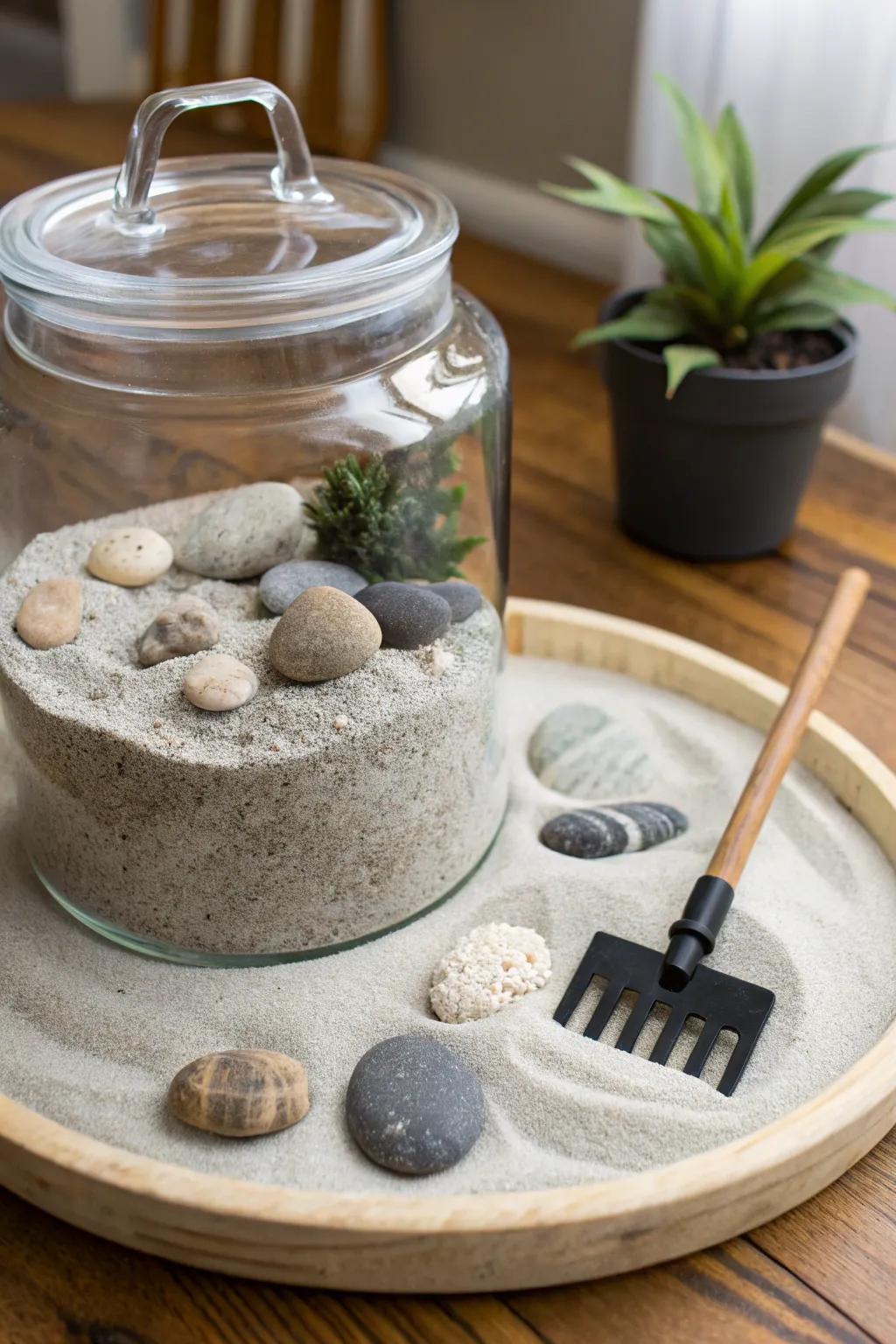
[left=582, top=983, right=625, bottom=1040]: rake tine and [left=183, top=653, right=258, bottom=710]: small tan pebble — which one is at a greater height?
[left=183, top=653, right=258, bottom=710]: small tan pebble

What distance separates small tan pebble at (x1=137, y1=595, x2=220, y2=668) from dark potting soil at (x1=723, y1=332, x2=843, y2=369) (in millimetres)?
718

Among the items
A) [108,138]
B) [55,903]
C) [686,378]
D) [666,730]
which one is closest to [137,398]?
[55,903]

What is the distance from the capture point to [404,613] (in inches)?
32.6

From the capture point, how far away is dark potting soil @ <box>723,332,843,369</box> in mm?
1316

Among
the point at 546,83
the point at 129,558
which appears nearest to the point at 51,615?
the point at 129,558

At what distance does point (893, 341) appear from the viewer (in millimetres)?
1623

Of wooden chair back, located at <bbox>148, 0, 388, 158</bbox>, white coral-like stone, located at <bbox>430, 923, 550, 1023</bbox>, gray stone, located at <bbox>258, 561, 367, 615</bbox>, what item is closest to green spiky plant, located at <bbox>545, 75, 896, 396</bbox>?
gray stone, located at <bbox>258, 561, 367, 615</bbox>

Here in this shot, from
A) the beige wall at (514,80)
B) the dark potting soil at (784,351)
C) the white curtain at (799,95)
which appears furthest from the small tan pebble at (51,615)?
the beige wall at (514,80)

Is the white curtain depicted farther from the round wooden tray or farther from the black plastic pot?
the round wooden tray

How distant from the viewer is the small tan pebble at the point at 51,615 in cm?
83

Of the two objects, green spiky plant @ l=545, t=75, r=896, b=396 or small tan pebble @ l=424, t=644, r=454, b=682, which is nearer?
small tan pebble @ l=424, t=644, r=454, b=682

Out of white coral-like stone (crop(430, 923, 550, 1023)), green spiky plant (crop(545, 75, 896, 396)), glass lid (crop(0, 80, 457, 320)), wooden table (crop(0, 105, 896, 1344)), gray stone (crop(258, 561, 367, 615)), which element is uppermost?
glass lid (crop(0, 80, 457, 320))

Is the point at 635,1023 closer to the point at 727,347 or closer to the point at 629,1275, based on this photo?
the point at 629,1275

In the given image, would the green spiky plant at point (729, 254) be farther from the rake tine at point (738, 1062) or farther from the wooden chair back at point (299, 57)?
the wooden chair back at point (299, 57)
